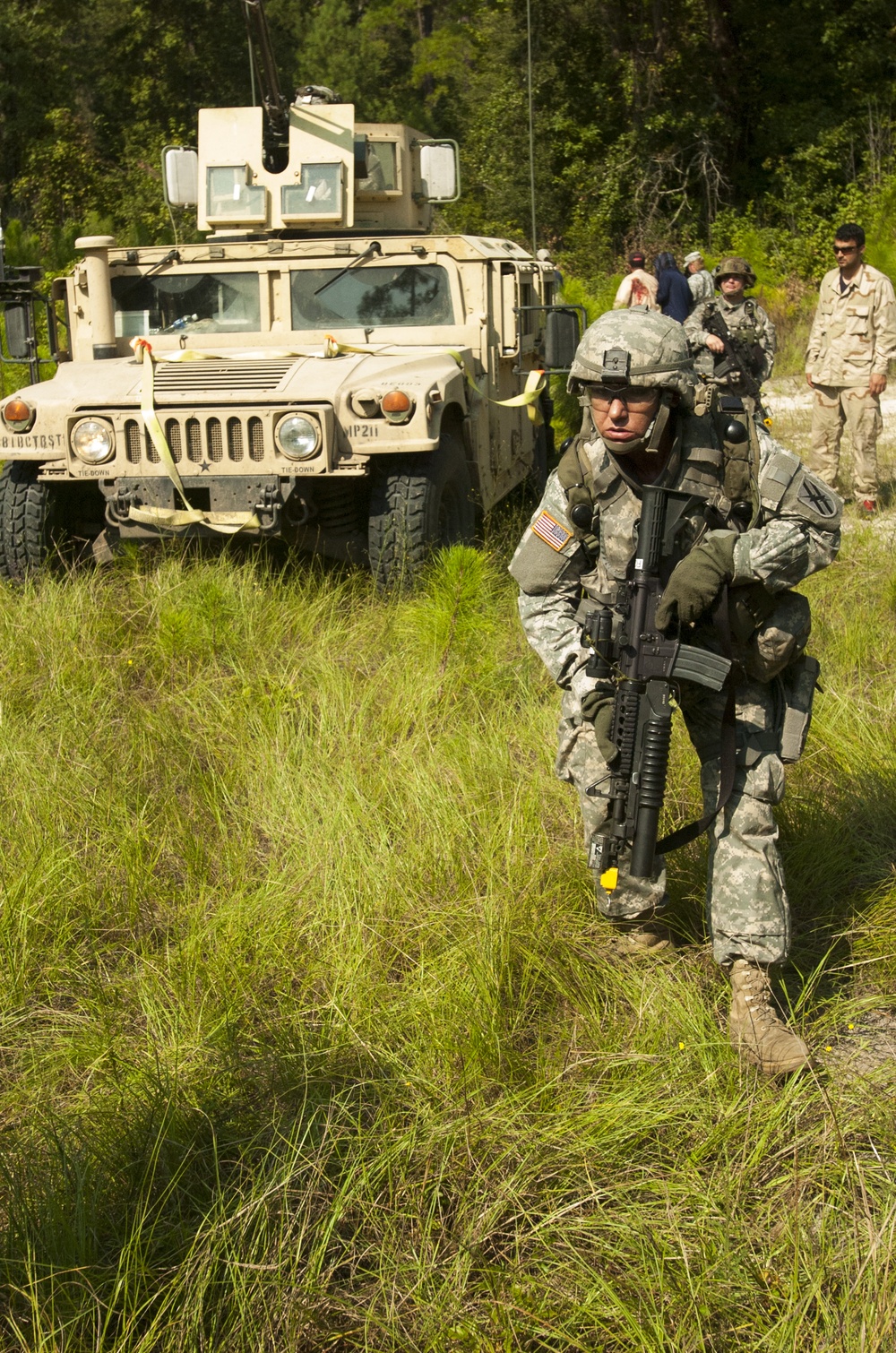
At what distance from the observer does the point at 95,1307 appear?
195 cm

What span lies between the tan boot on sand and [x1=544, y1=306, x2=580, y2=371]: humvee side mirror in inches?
129

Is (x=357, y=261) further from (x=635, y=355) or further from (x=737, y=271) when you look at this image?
(x=635, y=355)

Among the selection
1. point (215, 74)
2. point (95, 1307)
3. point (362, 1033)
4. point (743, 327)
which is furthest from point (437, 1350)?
point (215, 74)

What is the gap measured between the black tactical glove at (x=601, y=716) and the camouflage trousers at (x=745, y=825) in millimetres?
64

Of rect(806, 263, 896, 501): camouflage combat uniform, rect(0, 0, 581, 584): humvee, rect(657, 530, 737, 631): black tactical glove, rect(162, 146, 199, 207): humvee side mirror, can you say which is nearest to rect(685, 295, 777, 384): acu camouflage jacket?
rect(806, 263, 896, 501): camouflage combat uniform

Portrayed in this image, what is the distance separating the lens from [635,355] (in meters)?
2.71

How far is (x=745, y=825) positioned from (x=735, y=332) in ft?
17.6

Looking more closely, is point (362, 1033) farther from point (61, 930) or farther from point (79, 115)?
point (79, 115)

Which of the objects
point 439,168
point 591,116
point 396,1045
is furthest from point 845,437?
point 591,116

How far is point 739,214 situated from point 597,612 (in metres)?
18.5

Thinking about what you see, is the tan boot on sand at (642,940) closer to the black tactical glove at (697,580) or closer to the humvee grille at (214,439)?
the black tactical glove at (697,580)

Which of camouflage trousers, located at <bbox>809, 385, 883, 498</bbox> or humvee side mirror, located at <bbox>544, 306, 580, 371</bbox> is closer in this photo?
humvee side mirror, located at <bbox>544, 306, 580, 371</bbox>

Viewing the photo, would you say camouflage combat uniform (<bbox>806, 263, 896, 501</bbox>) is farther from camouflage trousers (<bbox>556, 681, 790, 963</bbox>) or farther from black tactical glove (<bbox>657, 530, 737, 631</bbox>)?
black tactical glove (<bbox>657, 530, 737, 631</bbox>)

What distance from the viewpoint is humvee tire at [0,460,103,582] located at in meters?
5.76
